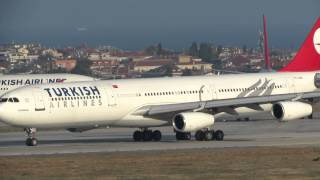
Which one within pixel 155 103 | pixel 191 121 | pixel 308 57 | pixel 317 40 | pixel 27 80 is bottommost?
pixel 191 121

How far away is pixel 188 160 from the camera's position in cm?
4212

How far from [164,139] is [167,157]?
13.8 metres

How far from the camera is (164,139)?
5756 centimetres

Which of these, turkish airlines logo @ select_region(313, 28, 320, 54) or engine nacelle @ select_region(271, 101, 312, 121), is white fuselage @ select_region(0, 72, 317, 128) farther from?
turkish airlines logo @ select_region(313, 28, 320, 54)

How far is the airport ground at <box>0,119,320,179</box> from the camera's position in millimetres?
37469

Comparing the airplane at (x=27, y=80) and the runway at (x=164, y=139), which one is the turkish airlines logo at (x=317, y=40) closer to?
the runway at (x=164, y=139)

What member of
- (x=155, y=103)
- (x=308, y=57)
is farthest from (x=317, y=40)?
(x=155, y=103)

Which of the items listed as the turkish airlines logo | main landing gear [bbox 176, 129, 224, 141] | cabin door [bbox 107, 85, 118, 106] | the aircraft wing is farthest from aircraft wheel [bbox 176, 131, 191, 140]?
the turkish airlines logo

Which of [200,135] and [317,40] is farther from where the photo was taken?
[317,40]

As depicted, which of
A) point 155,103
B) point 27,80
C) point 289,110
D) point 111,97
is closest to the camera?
point 289,110

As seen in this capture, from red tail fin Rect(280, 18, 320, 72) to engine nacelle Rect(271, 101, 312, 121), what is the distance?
24.5ft

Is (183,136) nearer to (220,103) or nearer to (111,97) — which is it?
(220,103)

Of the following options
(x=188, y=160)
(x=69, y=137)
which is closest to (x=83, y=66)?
(x=69, y=137)

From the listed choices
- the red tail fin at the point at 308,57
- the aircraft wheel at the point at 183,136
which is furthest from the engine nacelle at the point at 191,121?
the red tail fin at the point at 308,57
